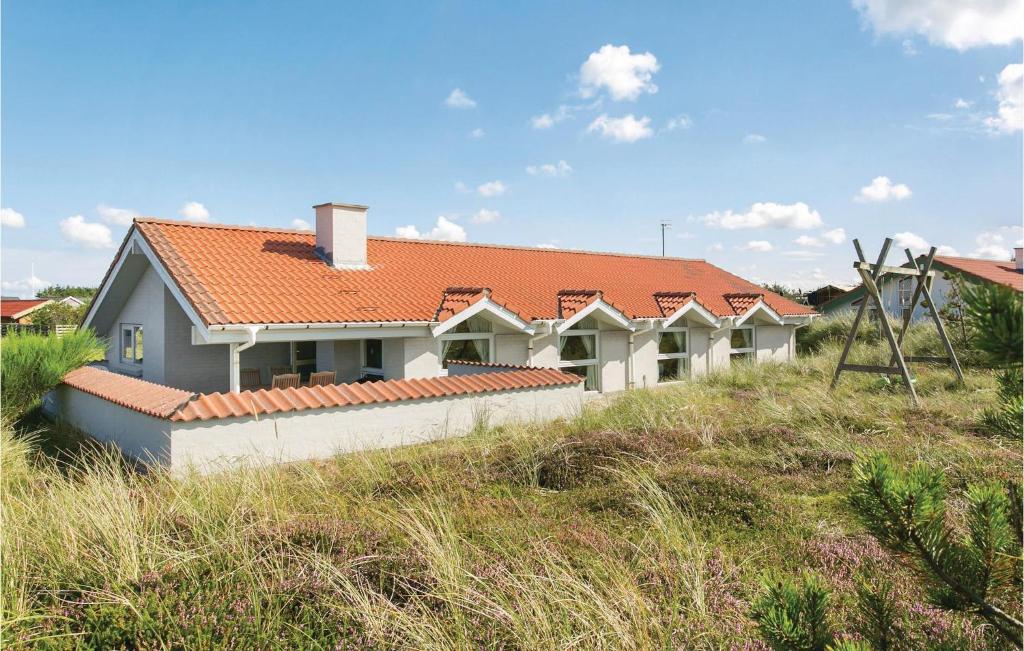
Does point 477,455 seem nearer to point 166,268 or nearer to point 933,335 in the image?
point 166,268

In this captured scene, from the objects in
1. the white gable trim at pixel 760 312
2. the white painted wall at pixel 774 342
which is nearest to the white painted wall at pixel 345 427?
the white gable trim at pixel 760 312

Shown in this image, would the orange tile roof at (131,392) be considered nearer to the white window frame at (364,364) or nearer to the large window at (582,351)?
the white window frame at (364,364)

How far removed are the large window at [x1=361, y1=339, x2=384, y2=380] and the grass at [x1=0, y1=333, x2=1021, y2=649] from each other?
837 centimetres

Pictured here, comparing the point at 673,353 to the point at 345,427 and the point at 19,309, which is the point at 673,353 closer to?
the point at 345,427

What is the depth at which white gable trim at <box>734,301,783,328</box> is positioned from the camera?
902 inches

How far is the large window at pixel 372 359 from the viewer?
678 inches

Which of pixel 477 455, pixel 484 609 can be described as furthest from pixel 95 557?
pixel 477 455

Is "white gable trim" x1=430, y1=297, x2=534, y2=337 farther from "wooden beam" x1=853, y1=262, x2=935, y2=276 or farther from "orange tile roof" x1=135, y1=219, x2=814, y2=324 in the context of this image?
"wooden beam" x1=853, y1=262, x2=935, y2=276

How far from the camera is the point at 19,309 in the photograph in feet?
178

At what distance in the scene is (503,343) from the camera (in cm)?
1825

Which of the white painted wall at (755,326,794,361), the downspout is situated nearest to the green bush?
the downspout

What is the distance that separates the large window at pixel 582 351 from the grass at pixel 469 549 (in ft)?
33.7

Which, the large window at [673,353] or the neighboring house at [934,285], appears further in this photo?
the neighboring house at [934,285]

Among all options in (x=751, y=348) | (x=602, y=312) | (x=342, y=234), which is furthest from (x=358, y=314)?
(x=751, y=348)
